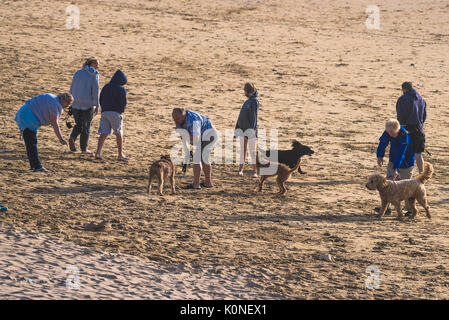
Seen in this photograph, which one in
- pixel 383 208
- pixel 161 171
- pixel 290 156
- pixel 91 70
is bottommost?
pixel 383 208

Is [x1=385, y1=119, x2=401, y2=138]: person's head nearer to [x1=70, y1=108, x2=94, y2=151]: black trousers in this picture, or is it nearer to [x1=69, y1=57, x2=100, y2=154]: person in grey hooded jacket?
[x1=69, y1=57, x2=100, y2=154]: person in grey hooded jacket

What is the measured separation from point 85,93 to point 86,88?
95 mm


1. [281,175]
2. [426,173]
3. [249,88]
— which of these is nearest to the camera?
[426,173]

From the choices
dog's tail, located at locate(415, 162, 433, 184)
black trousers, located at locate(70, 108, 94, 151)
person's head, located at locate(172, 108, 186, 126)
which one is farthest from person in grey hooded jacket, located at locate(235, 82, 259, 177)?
dog's tail, located at locate(415, 162, 433, 184)

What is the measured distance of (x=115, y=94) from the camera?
42.1 feet

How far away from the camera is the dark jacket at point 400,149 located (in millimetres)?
11070

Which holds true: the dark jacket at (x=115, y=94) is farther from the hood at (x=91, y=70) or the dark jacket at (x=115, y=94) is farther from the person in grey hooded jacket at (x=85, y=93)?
the hood at (x=91, y=70)

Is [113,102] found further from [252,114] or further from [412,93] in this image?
[412,93]

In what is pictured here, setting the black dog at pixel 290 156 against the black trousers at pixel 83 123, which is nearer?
the black dog at pixel 290 156

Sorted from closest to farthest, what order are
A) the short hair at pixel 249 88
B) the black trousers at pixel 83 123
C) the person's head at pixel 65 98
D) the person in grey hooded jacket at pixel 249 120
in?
the person's head at pixel 65 98, the short hair at pixel 249 88, the person in grey hooded jacket at pixel 249 120, the black trousers at pixel 83 123

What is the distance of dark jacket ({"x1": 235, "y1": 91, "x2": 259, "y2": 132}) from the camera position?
12.4 metres

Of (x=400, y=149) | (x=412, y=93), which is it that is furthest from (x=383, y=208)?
(x=412, y=93)

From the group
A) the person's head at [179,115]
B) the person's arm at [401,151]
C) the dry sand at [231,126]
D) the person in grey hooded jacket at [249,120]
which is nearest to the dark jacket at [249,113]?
the person in grey hooded jacket at [249,120]
